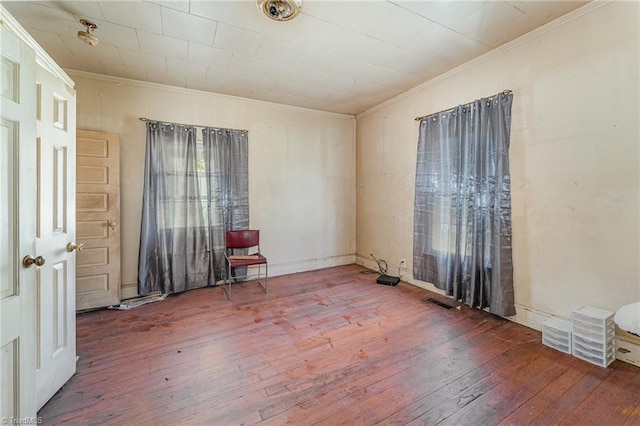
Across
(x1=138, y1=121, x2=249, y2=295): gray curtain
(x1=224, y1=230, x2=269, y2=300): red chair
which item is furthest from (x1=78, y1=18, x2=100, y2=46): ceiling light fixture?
(x1=224, y1=230, x2=269, y2=300): red chair

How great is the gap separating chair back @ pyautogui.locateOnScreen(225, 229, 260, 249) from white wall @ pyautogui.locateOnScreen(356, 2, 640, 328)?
3130mm

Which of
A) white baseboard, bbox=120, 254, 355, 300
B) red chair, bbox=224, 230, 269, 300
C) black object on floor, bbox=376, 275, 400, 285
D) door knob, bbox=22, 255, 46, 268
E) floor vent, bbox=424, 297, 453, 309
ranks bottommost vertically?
floor vent, bbox=424, 297, 453, 309

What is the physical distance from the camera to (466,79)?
3154 millimetres

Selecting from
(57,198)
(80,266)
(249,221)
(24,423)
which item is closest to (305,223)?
(249,221)

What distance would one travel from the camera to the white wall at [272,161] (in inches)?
136

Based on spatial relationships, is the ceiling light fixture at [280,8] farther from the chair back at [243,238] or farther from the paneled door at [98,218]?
the chair back at [243,238]

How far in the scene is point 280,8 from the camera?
2.14 meters

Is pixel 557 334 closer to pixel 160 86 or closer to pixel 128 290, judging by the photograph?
pixel 128 290

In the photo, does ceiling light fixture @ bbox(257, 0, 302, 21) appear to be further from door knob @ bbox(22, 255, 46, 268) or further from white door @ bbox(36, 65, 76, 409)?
door knob @ bbox(22, 255, 46, 268)

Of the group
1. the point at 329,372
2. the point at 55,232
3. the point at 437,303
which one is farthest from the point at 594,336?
the point at 55,232

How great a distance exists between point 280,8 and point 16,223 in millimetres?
2141

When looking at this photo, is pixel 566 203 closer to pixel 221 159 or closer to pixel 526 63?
pixel 526 63

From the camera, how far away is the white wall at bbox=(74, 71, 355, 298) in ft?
11.3

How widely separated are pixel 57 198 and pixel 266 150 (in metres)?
2.78
